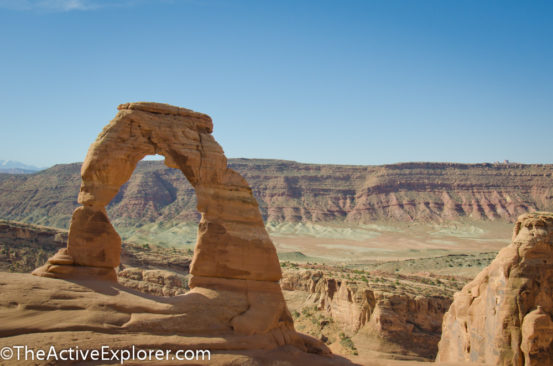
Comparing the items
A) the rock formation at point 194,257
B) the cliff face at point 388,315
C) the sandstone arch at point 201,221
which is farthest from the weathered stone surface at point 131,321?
the cliff face at point 388,315

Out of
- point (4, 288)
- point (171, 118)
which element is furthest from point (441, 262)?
point (4, 288)

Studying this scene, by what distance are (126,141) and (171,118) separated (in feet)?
5.71

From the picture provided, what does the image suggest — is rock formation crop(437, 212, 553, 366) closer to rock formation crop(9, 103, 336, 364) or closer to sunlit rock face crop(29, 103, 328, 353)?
sunlit rock face crop(29, 103, 328, 353)

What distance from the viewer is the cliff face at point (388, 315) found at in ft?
94.3

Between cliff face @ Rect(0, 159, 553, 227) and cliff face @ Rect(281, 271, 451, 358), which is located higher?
cliff face @ Rect(0, 159, 553, 227)

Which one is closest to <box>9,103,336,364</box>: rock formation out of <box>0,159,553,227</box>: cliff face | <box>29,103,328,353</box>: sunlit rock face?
<box>29,103,328,353</box>: sunlit rock face

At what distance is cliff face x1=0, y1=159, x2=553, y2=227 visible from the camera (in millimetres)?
113438

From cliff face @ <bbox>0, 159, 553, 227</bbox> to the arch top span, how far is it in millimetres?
A: 92260

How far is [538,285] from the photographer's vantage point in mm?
18344

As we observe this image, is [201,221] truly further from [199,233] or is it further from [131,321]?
[131,321]

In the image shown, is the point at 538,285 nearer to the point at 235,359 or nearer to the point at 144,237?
the point at 235,359

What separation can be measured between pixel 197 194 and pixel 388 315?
1673 centimetres

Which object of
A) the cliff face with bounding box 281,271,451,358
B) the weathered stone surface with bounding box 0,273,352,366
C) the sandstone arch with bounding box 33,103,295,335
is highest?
the sandstone arch with bounding box 33,103,295,335

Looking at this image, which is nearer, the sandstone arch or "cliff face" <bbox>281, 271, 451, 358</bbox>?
the sandstone arch
